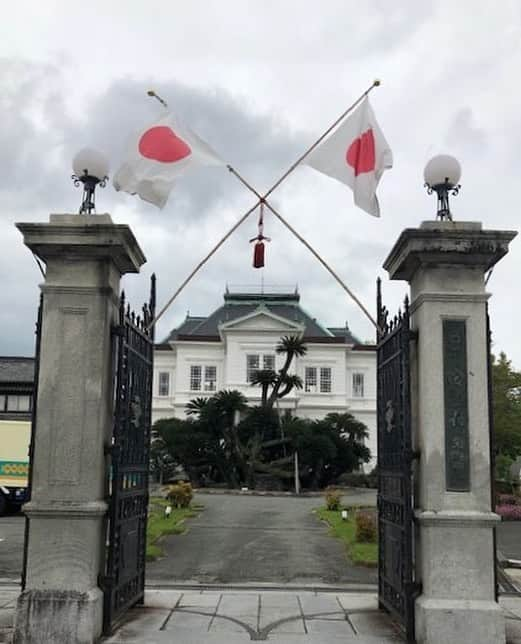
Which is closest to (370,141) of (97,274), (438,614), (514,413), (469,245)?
(469,245)

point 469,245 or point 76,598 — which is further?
point 469,245

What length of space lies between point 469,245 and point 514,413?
22.4 metres

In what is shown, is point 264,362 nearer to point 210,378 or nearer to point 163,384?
point 210,378

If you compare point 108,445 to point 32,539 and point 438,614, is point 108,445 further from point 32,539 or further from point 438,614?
point 438,614

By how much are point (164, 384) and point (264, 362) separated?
8086mm

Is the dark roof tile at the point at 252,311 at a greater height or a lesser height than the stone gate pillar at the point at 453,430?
greater

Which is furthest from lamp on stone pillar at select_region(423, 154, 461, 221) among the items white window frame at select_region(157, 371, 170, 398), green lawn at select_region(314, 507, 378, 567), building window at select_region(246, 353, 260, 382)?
white window frame at select_region(157, 371, 170, 398)

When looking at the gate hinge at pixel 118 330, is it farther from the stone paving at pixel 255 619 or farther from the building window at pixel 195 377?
the building window at pixel 195 377

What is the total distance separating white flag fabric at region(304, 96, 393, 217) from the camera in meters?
7.14

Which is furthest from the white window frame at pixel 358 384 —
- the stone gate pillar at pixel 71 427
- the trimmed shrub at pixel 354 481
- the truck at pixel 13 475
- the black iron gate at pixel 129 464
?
the stone gate pillar at pixel 71 427

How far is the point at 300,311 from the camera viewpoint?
191 ft

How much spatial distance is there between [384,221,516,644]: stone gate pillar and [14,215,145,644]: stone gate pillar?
2614 mm

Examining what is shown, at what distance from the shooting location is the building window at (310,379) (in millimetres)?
55219

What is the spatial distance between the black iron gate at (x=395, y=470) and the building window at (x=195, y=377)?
4820 cm
